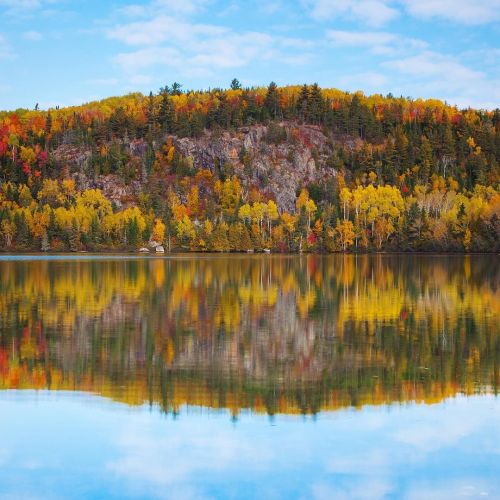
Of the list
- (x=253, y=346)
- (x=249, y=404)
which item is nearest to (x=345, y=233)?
(x=253, y=346)

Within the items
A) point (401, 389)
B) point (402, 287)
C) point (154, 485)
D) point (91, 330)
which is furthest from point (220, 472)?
point (402, 287)

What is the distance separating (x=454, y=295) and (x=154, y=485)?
112ft

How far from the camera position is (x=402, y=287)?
49750 millimetres

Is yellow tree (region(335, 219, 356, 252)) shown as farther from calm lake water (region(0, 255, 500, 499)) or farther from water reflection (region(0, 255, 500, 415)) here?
calm lake water (region(0, 255, 500, 499))

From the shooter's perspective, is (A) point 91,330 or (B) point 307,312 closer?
(A) point 91,330

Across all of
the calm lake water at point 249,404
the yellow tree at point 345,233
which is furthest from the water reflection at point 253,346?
the yellow tree at point 345,233

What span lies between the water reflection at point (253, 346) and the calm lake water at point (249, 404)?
3.3 inches

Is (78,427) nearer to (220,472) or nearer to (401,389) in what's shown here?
(220,472)

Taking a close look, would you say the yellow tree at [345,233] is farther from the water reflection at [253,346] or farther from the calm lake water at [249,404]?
the calm lake water at [249,404]

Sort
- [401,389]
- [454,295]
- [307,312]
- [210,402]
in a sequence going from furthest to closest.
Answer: [454,295]
[307,312]
[401,389]
[210,402]

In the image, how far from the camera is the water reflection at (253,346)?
1858cm

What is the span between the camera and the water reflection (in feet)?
A: 61.0

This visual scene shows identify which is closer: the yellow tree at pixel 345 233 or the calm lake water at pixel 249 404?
→ the calm lake water at pixel 249 404

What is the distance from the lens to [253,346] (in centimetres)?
2486
